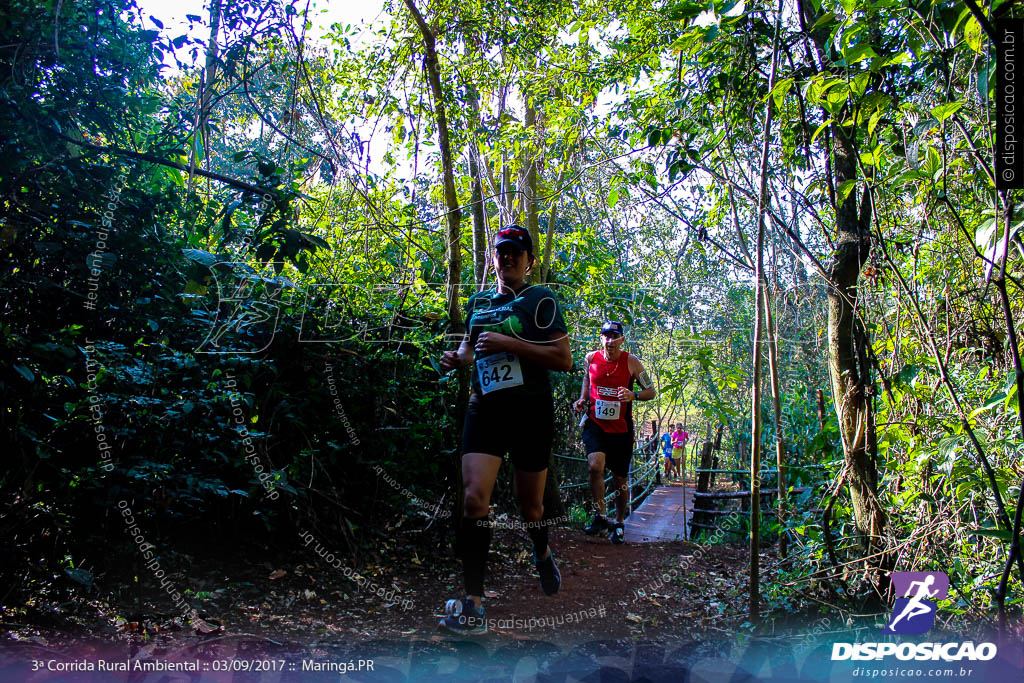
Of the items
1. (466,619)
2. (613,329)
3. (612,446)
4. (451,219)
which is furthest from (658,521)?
(466,619)

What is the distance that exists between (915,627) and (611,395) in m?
2.74

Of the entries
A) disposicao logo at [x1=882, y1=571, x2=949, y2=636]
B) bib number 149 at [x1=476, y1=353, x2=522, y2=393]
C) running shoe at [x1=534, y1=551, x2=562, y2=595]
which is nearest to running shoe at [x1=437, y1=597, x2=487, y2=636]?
running shoe at [x1=534, y1=551, x2=562, y2=595]

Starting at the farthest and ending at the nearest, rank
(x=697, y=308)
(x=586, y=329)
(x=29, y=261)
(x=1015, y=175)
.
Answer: (x=697, y=308), (x=586, y=329), (x=29, y=261), (x=1015, y=175)

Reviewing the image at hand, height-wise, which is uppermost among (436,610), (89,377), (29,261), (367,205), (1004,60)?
(367,205)

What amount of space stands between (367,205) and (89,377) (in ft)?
7.55

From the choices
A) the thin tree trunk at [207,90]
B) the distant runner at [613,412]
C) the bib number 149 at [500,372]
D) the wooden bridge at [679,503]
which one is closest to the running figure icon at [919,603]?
the wooden bridge at [679,503]

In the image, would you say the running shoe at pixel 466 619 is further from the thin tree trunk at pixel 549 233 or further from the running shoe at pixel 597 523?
the thin tree trunk at pixel 549 233

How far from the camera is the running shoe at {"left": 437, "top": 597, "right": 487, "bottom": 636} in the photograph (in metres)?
2.57

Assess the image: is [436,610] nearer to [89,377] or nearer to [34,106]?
[89,377]

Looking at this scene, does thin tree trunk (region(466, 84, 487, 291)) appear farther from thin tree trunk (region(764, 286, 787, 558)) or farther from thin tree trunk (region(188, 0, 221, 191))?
thin tree trunk (region(764, 286, 787, 558))

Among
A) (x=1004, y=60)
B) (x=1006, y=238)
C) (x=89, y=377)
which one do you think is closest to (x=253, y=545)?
(x=89, y=377)

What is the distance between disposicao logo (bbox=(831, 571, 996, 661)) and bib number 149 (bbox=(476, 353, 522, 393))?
5.18ft

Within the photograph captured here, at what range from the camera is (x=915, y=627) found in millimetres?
2268

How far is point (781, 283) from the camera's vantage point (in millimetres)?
3859
